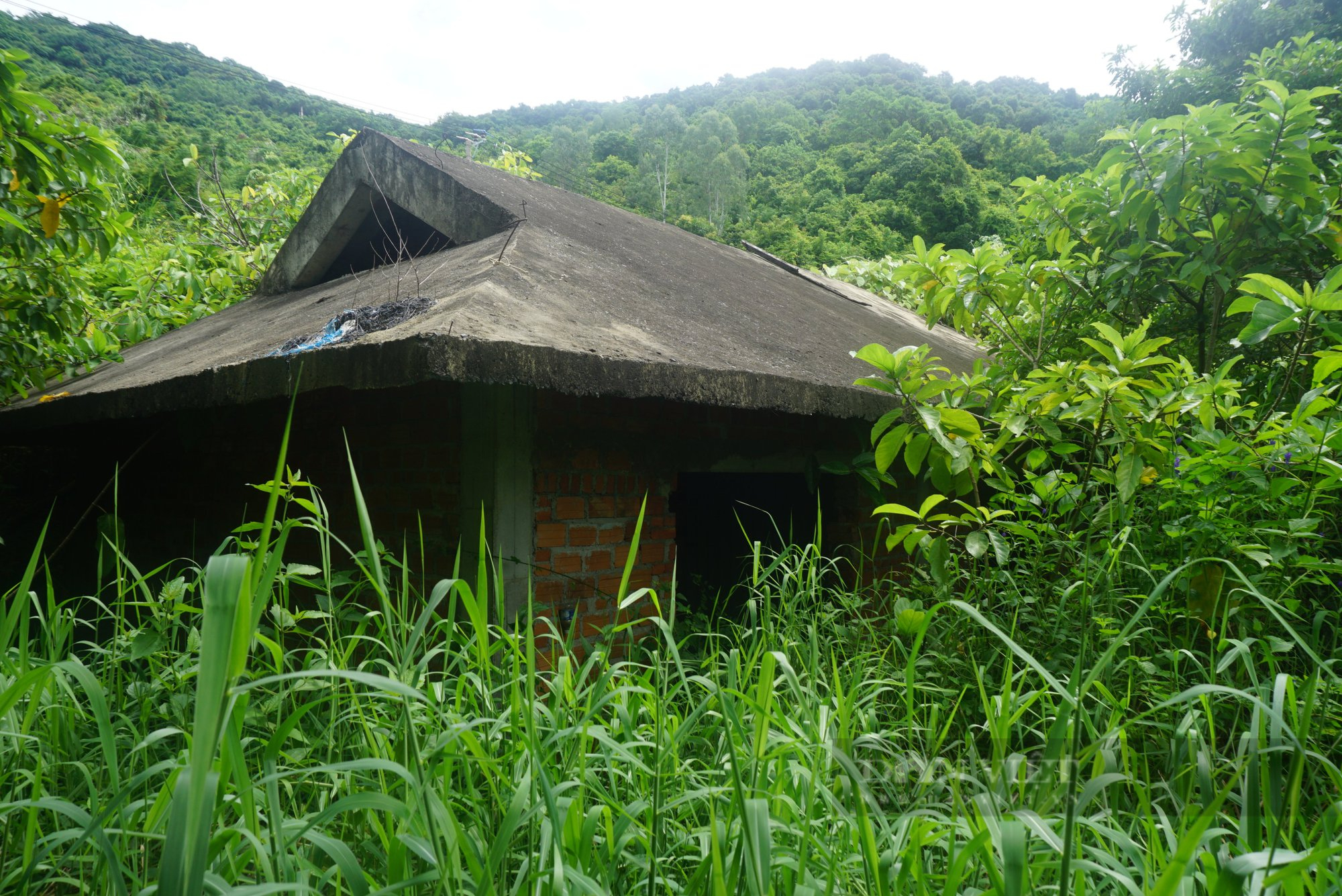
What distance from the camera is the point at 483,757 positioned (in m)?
1.29

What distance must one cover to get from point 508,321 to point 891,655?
66.8 inches

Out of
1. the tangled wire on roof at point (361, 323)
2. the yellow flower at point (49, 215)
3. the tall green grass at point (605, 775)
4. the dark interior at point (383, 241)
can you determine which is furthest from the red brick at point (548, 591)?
the yellow flower at point (49, 215)

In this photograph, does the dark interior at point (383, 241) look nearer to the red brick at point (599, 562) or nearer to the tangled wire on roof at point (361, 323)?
the tangled wire on roof at point (361, 323)

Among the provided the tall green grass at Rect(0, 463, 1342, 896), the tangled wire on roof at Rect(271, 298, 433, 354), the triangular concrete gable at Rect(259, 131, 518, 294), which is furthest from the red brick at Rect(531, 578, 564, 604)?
the triangular concrete gable at Rect(259, 131, 518, 294)

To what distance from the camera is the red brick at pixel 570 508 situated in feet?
9.96

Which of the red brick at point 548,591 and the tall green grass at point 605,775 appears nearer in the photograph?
the tall green grass at point 605,775

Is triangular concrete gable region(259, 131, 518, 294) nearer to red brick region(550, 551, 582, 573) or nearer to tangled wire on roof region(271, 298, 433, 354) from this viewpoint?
tangled wire on roof region(271, 298, 433, 354)

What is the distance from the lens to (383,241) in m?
5.45

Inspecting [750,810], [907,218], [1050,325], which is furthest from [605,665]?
[907,218]

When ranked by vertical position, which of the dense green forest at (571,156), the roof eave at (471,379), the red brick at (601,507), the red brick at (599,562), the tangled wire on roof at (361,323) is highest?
the dense green forest at (571,156)

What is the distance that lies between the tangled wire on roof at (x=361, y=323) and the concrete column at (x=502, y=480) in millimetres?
440

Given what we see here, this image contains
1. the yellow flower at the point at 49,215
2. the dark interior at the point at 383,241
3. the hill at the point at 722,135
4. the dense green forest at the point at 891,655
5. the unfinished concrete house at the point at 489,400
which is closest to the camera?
the dense green forest at the point at 891,655

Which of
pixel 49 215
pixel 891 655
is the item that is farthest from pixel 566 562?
pixel 49 215

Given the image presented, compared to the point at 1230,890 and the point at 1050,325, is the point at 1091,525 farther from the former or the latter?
the point at 1050,325
